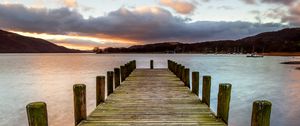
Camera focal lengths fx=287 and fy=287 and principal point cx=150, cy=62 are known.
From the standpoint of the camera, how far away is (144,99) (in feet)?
32.5

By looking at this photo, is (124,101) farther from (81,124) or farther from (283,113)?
(283,113)

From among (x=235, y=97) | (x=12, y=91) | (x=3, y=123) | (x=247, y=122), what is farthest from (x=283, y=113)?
(x=12, y=91)

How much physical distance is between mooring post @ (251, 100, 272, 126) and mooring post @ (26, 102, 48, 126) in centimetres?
376

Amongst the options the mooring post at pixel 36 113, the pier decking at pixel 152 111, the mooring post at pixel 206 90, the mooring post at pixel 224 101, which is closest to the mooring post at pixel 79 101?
the pier decking at pixel 152 111

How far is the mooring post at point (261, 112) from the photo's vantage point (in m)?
5.13

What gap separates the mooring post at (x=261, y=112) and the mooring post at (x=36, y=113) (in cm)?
376

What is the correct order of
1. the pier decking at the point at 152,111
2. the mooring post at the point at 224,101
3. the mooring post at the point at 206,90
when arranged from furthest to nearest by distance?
1. the mooring post at the point at 206,90
2. the mooring post at the point at 224,101
3. the pier decking at the point at 152,111

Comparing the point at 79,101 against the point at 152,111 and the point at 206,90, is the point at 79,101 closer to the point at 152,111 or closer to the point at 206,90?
the point at 152,111

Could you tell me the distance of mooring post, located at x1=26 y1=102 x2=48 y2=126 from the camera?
15.9ft

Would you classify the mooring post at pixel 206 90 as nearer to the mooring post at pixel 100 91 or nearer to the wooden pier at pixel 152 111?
the wooden pier at pixel 152 111

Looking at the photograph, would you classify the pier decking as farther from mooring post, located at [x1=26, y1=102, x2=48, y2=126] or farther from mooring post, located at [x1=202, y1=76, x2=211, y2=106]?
mooring post, located at [x1=26, y1=102, x2=48, y2=126]

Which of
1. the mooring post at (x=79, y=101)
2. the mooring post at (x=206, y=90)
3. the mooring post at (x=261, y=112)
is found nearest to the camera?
the mooring post at (x=261, y=112)

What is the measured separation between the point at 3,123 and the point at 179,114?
428 inches

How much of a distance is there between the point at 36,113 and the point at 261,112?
394cm
